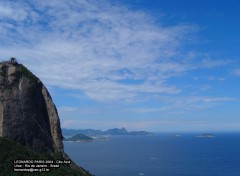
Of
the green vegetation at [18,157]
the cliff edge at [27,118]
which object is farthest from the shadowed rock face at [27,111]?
the green vegetation at [18,157]

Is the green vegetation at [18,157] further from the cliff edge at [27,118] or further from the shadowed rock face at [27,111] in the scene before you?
the shadowed rock face at [27,111]

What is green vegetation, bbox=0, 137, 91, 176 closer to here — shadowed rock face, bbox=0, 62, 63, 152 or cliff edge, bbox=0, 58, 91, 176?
cliff edge, bbox=0, 58, 91, 176

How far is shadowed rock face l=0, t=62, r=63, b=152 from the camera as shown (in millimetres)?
73625

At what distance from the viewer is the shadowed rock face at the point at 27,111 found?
73.6 meters

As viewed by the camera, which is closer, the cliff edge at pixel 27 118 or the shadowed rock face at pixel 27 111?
the cliff edge at pixel 27 118

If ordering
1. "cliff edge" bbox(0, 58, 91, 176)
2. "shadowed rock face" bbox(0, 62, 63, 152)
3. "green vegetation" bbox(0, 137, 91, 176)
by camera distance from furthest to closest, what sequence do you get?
"shadowed rock face" bbox(0, 62, 63, 152), "cliff edge" bbox(0, 58, 91, 176), "green vegetation" bbox(0, 137, 91, 176)

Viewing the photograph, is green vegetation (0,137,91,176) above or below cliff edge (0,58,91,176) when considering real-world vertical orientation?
below

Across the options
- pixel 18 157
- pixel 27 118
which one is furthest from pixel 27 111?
pixel 18 157

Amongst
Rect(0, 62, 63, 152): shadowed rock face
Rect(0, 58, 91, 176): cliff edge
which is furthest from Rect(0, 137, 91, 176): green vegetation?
Rect(0, 62, 63, 152): shadowed rock face

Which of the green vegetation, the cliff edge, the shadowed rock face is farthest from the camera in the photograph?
Result: the shadowed rock face

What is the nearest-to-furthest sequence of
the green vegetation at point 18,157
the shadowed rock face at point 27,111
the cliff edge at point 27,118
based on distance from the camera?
the green vegetation at point 18,157 < the cliff edge at point 27,118 < the shadowed rock face at point 27,111

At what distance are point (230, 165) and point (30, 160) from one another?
141085 mm

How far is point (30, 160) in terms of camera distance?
62344 mm

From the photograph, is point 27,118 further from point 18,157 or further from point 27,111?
point 18,157
